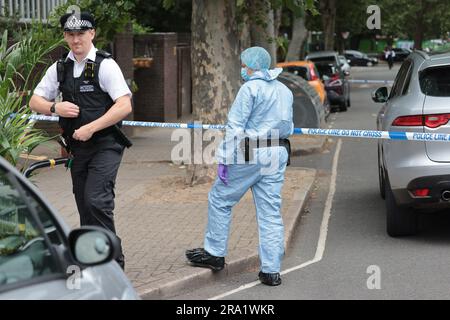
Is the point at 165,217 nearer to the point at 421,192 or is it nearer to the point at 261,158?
the point at 421,192

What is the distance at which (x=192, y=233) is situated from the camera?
909 centimetres

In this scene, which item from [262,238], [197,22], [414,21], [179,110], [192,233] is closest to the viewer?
[262,238]

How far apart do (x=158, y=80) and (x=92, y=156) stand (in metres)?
16.9

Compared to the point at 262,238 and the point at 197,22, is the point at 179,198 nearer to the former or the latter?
the point at 197,22

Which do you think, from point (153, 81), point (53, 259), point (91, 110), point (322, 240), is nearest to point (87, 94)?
point (91, 110)

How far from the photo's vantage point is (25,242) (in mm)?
4059

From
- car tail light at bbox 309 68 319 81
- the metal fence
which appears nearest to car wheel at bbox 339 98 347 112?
car tail light at bbox 309 68 319 81

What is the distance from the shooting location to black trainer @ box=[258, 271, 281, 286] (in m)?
7.34

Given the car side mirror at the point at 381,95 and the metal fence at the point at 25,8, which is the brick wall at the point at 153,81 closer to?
the metal fence at the point at 25,8

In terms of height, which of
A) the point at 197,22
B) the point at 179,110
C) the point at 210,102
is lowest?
the point at 179,110

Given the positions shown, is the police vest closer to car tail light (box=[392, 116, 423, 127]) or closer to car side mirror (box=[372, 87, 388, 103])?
car tail light (box=[392, 116, 423, 127])

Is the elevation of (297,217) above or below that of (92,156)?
below

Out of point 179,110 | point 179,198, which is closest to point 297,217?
point 179,198

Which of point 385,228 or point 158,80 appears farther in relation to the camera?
point 158,80
